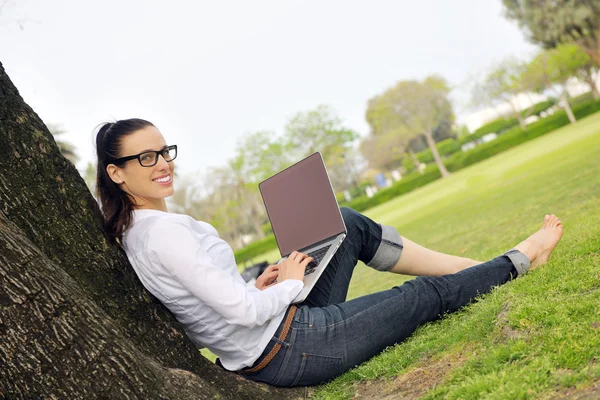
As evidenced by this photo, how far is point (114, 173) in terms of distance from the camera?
3.09 m

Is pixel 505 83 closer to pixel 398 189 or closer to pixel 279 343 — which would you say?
pixel 398 189

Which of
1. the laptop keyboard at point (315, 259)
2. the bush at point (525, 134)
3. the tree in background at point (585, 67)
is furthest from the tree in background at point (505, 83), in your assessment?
the laptop keyboard at point (315, 259)

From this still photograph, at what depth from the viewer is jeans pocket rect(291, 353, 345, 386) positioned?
9.87ft

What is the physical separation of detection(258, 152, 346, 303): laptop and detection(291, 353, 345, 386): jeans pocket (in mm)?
461

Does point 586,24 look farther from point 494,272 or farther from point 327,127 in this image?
point 494,272

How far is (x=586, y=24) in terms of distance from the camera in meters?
36.1

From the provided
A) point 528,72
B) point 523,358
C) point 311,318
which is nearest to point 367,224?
point 311,318

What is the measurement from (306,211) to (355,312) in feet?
2.90

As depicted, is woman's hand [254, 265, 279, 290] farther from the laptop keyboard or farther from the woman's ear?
the woman's ear

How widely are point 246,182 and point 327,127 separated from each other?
9.49 metres

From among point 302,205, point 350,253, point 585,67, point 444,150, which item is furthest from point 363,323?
point 444,150

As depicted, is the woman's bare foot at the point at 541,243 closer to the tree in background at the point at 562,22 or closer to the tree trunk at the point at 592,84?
the tree in background at the point at 562,22

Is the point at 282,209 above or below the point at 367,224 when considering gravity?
above

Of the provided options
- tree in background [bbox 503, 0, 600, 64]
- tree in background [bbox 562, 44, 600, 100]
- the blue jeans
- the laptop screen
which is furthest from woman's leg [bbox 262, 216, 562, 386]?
tree in background [bbox 562, 44, 600, 100]
